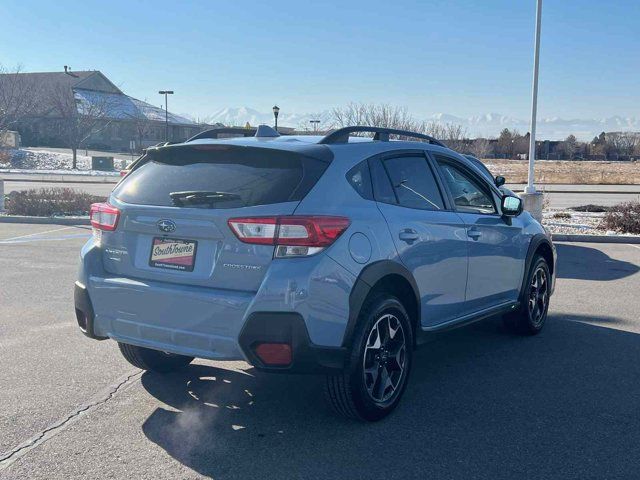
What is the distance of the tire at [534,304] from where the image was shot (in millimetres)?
6555

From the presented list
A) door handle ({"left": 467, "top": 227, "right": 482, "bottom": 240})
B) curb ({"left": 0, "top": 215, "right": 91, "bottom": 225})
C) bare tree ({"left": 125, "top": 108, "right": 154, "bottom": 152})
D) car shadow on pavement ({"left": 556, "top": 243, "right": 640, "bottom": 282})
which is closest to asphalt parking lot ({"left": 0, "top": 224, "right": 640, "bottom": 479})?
door handle ({"left": 467, "top": 227, "right": 482, "bottom": 240})

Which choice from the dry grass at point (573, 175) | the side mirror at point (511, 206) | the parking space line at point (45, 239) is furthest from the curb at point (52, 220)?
the dry grass at point (573, 175)

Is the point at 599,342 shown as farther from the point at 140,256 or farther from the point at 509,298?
the point at 140,256

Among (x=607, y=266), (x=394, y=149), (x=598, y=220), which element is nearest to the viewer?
(x=394, y=149)

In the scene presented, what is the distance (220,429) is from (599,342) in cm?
381

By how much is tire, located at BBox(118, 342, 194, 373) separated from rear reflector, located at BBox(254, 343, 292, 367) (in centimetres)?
155

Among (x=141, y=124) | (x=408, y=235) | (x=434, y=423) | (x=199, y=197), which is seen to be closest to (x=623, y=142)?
(x=141, y=124)

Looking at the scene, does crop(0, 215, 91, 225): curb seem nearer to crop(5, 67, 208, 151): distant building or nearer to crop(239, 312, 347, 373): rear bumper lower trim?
crop(239, 312, 347, 373): rear bumper lower trim

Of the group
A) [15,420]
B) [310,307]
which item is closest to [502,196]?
[310,307]

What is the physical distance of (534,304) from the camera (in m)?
6.75

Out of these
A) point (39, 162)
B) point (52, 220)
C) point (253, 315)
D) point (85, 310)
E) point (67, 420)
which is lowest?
point (67, 420)

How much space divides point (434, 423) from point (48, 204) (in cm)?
1473

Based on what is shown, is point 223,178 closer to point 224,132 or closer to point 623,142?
point 224,132

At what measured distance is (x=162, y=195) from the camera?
439cm
